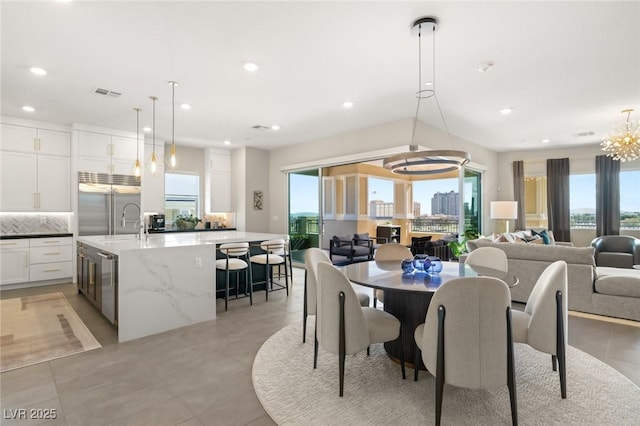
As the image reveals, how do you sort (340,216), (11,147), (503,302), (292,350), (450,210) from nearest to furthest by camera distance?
1. (503,302)
2. (292,350)
3. (11,147)
4. (450,210)
5. (340,216)

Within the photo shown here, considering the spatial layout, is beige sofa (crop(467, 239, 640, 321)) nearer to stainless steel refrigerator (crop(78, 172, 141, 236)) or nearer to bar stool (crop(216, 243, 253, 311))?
bar stool (crop(216, 243, 253, 311))

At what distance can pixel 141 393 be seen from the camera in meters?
2.36

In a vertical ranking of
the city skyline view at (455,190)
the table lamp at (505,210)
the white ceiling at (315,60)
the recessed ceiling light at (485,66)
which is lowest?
the table lamp at (505,210)

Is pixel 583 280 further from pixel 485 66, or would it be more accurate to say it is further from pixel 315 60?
pixel 315 60

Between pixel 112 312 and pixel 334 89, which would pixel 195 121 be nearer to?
pixel 334 89

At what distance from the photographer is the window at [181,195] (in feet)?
24.8

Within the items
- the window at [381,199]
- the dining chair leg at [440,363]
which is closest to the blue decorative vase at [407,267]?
the dining chair leg at [440,363]

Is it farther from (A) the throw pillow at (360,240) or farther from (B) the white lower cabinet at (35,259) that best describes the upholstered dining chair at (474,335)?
(B) the white lower cabinet at (35,259)

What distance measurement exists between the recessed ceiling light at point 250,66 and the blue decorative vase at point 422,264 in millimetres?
2550

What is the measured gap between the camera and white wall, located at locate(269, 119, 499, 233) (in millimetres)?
5570

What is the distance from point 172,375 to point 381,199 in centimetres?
811

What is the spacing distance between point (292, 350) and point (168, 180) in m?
5.83

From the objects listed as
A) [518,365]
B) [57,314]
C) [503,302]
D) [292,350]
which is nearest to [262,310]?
[292,350]

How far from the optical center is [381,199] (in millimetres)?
9984
